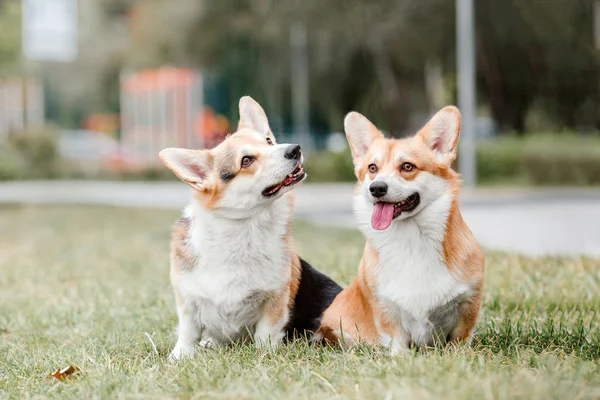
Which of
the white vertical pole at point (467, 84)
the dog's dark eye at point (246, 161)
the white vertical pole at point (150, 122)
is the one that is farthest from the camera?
the white vertical pole at point (150, 122)

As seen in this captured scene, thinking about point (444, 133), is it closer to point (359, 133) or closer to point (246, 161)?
point (359, 133)

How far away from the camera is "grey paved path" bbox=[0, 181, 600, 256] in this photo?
448 inches

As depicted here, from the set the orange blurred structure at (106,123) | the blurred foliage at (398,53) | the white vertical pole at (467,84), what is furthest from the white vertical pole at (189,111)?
the orange blurred structure at (106,123)

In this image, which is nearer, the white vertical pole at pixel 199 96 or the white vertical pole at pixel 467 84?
the white vertical pole at pixel 467 84

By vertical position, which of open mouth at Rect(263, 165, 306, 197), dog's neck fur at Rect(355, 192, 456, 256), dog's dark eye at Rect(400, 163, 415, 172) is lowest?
dog's neck fur at Rect(355, 192, 456, 256)

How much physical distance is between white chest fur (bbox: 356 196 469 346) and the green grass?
186 mm

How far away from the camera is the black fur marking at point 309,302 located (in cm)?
481

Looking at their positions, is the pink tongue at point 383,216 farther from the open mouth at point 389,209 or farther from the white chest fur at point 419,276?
the white chest fur at point 419,276

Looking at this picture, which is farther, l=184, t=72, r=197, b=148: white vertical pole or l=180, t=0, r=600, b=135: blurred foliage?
l=184, t=72, r=197, b=148: white vertical pole

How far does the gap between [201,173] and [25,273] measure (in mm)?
4927

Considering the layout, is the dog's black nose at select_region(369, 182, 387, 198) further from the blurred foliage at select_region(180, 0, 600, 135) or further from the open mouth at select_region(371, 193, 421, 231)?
the blurred foliage at select_region(180, 0, 600, 135)

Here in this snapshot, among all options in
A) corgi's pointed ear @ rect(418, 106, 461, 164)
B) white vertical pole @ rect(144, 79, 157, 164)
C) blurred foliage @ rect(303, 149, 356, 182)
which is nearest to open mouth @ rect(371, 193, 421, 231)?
corgi's pointed ear @ rect(418, 106, 461, 164)

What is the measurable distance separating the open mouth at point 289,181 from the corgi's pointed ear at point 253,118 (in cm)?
58

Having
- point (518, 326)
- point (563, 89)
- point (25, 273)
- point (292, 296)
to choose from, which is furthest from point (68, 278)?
point (563, 89)
